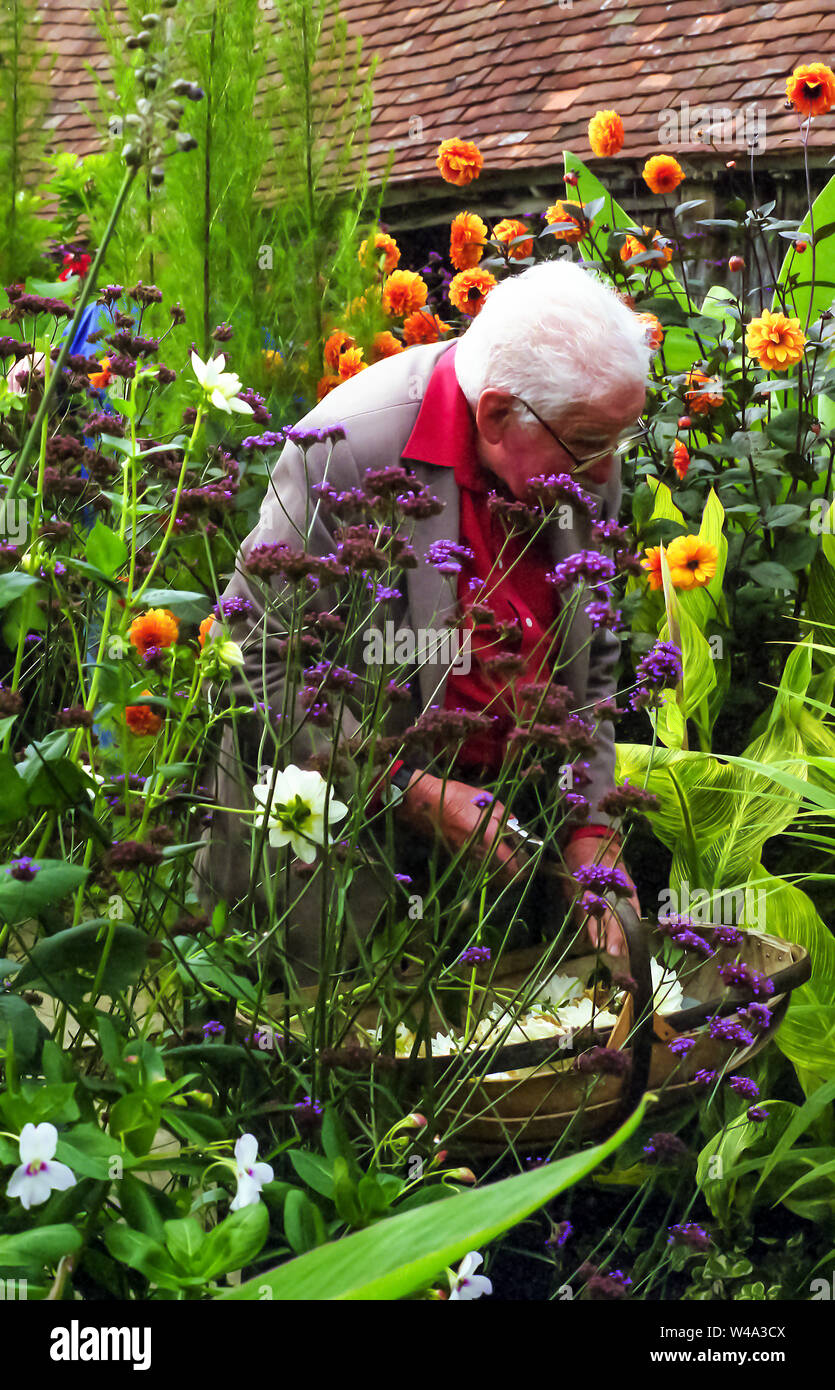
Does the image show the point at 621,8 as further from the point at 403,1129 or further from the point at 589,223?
the point at 403,1129

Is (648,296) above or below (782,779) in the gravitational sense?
above

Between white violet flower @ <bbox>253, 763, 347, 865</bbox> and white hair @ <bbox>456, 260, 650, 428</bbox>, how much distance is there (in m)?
0.91

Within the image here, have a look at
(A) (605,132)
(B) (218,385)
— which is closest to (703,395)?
(A) (605,132)

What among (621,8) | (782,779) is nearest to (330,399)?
(782,779)

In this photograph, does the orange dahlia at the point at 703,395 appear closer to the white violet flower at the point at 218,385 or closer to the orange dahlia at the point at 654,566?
the orange dahlia at the point at 654,566

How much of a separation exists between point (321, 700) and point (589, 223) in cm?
220

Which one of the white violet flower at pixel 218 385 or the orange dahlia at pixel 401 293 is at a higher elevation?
the orange dahlia at pixel 401 293

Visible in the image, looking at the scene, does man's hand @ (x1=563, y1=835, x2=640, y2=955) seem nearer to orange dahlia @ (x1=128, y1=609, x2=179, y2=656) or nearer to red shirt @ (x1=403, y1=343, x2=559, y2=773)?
red shirt @ (x1=403, y1=343, x2=559, y2=773)

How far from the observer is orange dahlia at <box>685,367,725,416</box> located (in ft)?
8.75

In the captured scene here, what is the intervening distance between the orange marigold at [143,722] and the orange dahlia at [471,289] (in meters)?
1.74

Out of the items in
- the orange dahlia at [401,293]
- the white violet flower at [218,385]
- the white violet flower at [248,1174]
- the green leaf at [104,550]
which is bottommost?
the white violet flower at [248,1174]

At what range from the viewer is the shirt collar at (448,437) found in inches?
76.6

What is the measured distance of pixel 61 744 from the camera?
93cm

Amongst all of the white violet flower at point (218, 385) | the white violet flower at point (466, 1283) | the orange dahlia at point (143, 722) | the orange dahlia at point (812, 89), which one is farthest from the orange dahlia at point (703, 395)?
the white violet flower at point (466, 1283)
